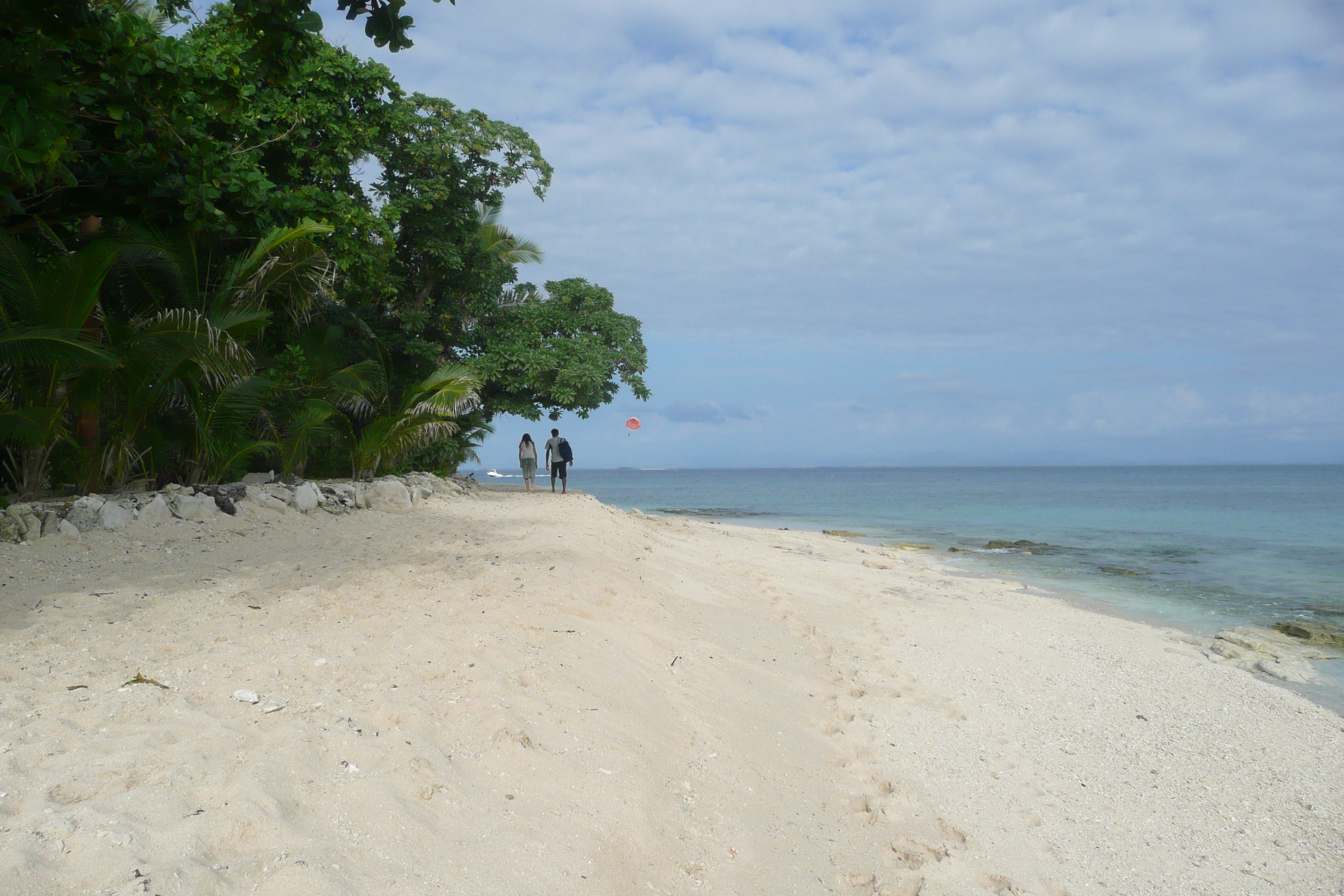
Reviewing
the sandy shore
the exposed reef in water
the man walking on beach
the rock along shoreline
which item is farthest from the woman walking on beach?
the exposed reef in water

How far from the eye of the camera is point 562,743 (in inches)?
134

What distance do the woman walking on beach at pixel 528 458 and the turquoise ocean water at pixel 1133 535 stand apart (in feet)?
27.7

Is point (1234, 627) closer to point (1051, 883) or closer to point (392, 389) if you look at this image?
point (1051, 883)

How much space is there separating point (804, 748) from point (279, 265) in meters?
7.15

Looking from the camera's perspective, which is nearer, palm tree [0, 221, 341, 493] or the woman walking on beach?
palm tree [0, 221, 341, 493]

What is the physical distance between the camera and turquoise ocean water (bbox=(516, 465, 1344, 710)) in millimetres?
10828

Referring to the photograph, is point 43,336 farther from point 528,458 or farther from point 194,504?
point 528,458

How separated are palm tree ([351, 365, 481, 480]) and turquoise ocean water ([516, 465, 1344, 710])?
9413 mm

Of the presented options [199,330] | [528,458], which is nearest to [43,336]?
[199,330]

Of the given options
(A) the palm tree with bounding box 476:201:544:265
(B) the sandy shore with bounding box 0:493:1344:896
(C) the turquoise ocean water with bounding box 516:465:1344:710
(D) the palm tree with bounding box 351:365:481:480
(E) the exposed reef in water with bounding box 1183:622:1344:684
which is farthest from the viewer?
(A) the palm tree with bounding box 476:201:544:265

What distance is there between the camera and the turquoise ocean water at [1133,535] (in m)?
10.8

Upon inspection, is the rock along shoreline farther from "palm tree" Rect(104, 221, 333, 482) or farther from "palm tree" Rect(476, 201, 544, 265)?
"palm tree" Rect(476, 201, 544, 265)

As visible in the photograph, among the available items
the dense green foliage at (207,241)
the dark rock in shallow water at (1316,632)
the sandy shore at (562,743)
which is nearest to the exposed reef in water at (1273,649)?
the dark rock in shallow water at (1316,632)

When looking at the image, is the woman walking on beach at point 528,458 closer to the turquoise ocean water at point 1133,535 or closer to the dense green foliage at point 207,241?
the dense green foliage at point 207,241
